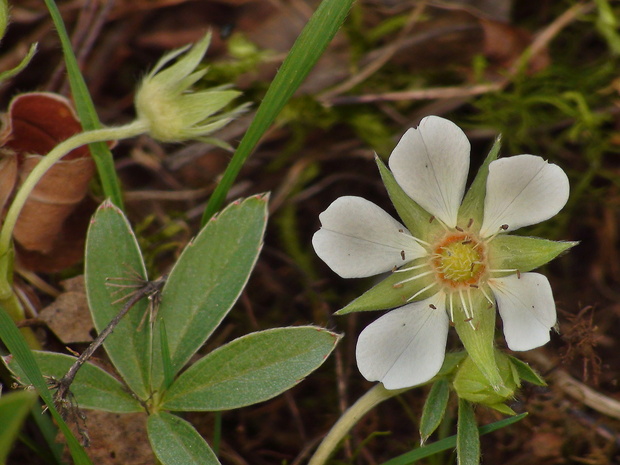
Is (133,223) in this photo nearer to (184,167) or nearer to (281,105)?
(184,167)

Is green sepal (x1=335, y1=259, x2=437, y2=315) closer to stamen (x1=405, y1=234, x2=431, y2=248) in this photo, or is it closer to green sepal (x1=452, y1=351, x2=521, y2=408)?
stamen (x1=405, y1=234, x2=431, y2=248)

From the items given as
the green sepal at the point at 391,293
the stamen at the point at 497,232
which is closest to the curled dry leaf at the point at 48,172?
the green sepal at the point at 391,293

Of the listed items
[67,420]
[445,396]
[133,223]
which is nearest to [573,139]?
[445,396]

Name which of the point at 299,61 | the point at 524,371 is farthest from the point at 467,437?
the point at 299,61

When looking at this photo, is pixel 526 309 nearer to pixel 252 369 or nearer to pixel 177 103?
pixel 252 369

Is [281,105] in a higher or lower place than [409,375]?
higher

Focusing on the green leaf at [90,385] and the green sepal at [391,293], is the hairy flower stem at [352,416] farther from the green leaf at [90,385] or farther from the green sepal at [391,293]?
the green leaf at [90,385]
